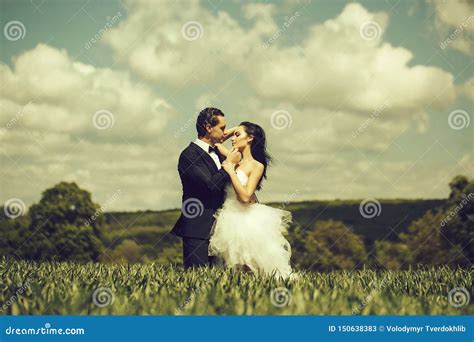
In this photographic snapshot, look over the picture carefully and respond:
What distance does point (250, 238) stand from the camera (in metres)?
8.55

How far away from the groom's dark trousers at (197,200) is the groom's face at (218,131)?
0.99 ft

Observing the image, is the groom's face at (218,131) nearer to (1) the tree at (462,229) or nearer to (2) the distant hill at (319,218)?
(1) the tree at (462,229)

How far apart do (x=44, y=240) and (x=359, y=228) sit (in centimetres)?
2215

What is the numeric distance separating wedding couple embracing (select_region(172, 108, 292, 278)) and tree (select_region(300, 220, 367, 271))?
77.4 ft

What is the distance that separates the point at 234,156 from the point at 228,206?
31.4 inches

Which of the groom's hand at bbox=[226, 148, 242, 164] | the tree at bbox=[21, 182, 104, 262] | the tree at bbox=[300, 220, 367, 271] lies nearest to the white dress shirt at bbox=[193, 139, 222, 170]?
the groom's hand at bbox=[226, 148, 242, 164]

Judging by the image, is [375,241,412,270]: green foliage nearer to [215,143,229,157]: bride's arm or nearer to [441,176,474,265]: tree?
[441,176,474,265]: tree

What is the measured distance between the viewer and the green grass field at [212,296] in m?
6.89

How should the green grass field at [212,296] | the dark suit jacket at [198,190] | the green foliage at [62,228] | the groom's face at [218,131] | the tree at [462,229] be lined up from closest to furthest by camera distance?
the green grass field at [212,296], the dark suit jacket at [198,190], the groom's face at [218,131], the tree at [462,229], the green foliage at [62,228]

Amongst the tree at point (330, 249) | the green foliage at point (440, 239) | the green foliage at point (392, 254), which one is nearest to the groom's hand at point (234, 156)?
the green foliage at point (440, 239)

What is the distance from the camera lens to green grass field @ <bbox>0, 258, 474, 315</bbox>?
6887 millimetres

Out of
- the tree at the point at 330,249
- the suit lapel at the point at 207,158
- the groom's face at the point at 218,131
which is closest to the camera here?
the suit lapel at the point at 207,158

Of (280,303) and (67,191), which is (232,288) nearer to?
(280,303)

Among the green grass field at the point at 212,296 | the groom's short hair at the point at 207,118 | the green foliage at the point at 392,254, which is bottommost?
the green grass field at the point at 212,296
